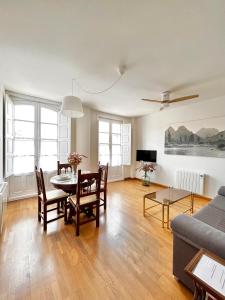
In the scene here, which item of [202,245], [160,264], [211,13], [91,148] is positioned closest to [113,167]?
[91,148]

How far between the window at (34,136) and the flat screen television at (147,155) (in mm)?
2689

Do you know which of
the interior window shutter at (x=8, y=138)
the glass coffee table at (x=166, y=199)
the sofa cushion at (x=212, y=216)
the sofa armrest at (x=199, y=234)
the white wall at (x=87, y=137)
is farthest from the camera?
the white wall at (x=87, y=137)

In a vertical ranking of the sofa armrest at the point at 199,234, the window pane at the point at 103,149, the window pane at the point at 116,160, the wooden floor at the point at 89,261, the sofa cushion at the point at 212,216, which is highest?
the window pane at the point at 103,149

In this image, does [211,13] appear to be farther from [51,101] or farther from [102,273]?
[51,101]

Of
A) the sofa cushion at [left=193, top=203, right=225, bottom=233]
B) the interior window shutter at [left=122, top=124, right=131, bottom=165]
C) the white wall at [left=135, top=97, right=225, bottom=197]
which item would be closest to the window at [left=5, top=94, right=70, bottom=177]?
the interior window shutter at [left=122, top=124, right=131, bottom=165]

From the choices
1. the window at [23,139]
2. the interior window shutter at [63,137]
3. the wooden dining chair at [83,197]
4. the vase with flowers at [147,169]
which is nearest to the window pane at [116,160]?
the vase with flowers at [147,169]

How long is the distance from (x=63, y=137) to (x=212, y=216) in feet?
12.3

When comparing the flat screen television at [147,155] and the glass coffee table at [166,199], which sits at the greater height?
the flat screen television at [147,155]

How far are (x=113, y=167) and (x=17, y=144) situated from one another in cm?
316

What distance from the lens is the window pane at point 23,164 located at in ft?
11.5

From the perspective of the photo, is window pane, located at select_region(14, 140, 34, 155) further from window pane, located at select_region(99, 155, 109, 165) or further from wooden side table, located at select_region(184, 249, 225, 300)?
wooden side table, located at select_region(184, 249, 225, 300)

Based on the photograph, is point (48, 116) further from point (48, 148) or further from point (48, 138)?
point (48, 148)

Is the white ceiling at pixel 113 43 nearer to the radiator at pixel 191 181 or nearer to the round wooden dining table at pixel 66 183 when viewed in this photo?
the round wooden dining table at pixel 66 183

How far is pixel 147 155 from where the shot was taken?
528cm
